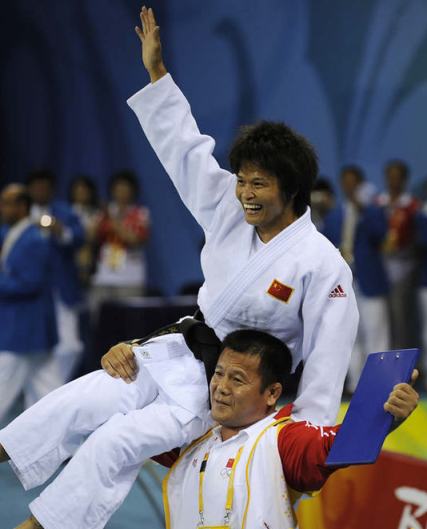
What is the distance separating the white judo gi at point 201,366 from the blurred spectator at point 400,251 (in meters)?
4.82

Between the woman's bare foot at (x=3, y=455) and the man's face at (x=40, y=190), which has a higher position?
the man's face at (x=40, y=190)

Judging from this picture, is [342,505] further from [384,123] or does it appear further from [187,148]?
[384,123]

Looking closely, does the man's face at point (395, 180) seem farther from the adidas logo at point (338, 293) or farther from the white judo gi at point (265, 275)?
the adidas logo at point (338, 293)

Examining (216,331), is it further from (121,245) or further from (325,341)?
(121,245)

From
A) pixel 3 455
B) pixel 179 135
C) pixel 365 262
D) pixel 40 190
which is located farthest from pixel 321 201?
pixel 3 455

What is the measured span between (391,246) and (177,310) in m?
1.95

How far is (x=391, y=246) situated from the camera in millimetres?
8094

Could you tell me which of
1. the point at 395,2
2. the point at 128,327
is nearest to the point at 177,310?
the point at 128,327

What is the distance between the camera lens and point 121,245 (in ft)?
27.6

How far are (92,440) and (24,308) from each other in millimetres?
2975

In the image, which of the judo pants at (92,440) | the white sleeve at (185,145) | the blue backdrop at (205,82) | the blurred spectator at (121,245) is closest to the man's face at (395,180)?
the blue backdrop at (205,82)

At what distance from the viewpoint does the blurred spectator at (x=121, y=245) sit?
8391mm

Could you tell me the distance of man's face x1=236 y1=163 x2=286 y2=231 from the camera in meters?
3.19

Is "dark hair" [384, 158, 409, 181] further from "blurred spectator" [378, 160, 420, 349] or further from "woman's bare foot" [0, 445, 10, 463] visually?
"woman's bare foot" [0, 445, 10, 463]
